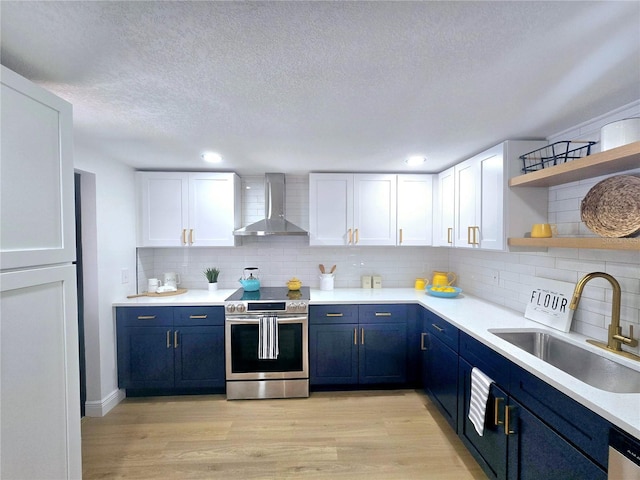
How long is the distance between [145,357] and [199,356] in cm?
51

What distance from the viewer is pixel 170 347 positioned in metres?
2.73

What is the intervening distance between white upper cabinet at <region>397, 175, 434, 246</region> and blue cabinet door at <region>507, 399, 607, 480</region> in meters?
1.91

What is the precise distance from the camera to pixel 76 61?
118 cm

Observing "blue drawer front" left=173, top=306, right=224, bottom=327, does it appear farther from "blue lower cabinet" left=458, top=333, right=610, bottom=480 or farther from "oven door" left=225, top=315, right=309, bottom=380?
"blue lower cabinet" left=458, top=333, right=610, bottom=480

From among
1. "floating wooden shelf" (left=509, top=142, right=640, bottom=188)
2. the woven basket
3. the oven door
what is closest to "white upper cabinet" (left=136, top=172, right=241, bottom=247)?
the oven door

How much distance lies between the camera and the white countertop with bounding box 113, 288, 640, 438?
3.46 ft

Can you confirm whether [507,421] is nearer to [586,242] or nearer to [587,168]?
[586,242]

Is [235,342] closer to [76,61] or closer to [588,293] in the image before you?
[76,61]

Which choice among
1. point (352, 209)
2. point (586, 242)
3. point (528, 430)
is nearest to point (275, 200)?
point (352, 209)

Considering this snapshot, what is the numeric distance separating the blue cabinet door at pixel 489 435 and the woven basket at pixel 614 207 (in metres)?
1.09

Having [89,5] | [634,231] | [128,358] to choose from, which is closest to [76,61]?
[89,5]

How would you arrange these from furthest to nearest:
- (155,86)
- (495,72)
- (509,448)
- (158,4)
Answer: (509,448), (155,86), (495,72), (158,4)

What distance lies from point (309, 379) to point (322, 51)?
2741 mm

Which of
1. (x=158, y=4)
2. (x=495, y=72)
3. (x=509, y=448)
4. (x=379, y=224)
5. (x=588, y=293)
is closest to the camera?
(x=158, y=4)
